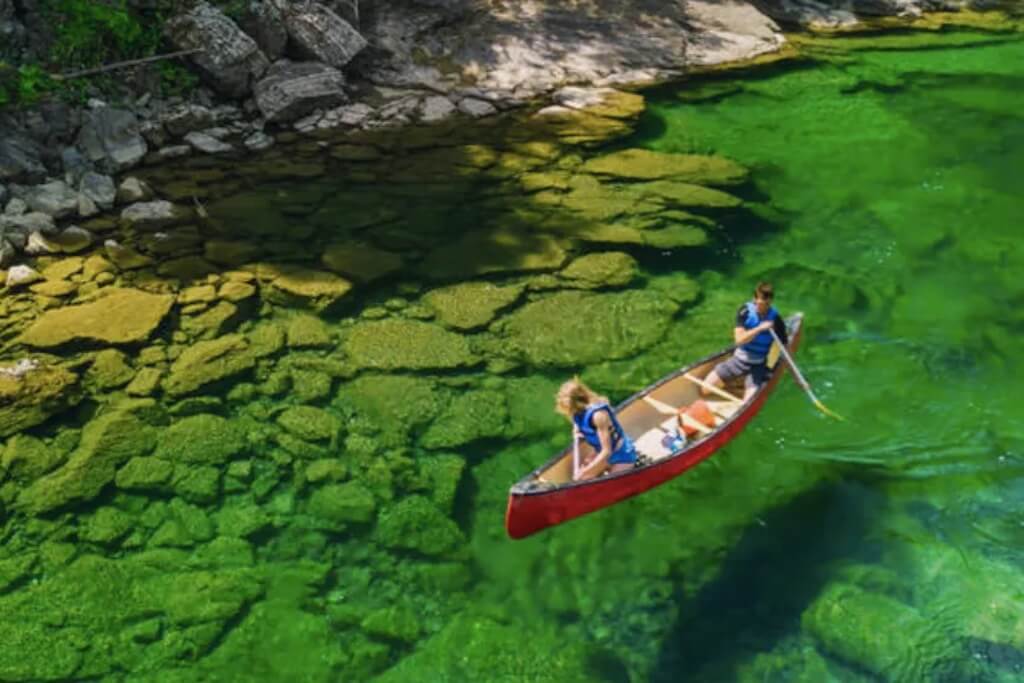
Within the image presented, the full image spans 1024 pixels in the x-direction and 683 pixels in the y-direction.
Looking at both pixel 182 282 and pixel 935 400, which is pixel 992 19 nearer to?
pixel 935 400

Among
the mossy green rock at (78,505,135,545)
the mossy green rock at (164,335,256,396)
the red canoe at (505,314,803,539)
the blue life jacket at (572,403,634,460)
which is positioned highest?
the blue life jacket at (572,403,634,460)

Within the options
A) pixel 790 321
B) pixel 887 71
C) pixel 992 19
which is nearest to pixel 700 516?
pixel 790 321

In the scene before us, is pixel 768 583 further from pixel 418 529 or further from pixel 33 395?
pixel 33 395

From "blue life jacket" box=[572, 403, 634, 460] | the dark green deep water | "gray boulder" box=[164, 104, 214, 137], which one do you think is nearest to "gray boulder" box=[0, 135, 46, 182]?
"gray boulder" box=[164, 104, 214, 137]

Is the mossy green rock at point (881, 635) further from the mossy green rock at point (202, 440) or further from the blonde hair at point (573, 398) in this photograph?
the mossy green rock at point (202, 440)

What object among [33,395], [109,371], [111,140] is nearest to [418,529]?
[109,371]

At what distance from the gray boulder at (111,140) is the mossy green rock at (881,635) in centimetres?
1231

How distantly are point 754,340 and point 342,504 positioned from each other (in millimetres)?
4417

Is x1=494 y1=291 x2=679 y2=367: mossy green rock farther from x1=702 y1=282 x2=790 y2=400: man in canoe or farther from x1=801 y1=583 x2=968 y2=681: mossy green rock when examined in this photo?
x1=801 y1=583 x2=968 y2=681: mossy green rock

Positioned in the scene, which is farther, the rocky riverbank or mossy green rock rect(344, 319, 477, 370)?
the rocky riverbank

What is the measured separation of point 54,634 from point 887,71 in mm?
19466

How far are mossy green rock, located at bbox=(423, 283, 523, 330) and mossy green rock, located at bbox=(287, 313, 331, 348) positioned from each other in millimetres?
1405

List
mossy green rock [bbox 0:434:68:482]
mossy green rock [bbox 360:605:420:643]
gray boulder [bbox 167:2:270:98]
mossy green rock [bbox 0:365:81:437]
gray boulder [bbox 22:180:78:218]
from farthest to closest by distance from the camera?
gray boulder [bbox 167:2:270:98] < gray boulder [bbox 22:180:78:218] < mossy green rock [bbox 0:365:81:437] < mossy green rock [bbox 0:434:68:482] < mossy green rock [bbox 360:605:420:643]

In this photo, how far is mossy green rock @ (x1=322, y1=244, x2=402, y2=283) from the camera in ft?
41.2
